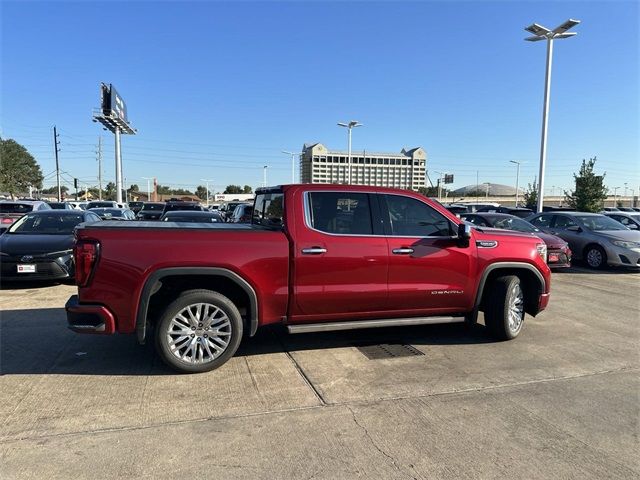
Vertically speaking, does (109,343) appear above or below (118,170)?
below

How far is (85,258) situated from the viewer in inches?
165

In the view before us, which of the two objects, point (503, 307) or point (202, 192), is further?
point (202, 192)

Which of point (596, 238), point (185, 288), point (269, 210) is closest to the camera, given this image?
point (185, 288)

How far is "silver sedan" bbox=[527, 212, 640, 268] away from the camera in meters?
12.2

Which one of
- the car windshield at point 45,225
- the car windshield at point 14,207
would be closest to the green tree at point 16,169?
the car windshield at point 14,207

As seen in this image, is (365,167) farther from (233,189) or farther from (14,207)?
(233,189)

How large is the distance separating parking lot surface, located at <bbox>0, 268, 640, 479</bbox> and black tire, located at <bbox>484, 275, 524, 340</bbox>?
186mm

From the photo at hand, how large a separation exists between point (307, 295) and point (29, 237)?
22.9ft

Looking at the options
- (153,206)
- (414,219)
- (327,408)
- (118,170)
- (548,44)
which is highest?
(548,44)

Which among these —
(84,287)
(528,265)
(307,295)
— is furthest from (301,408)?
(528,265)

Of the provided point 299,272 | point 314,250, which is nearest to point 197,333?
point 299,272

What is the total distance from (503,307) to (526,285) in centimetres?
74

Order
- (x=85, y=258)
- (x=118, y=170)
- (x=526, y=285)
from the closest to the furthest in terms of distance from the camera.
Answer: (x=85, y=258), (x=526, y=285), (x=118, y=170)

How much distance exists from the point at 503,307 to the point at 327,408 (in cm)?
285
